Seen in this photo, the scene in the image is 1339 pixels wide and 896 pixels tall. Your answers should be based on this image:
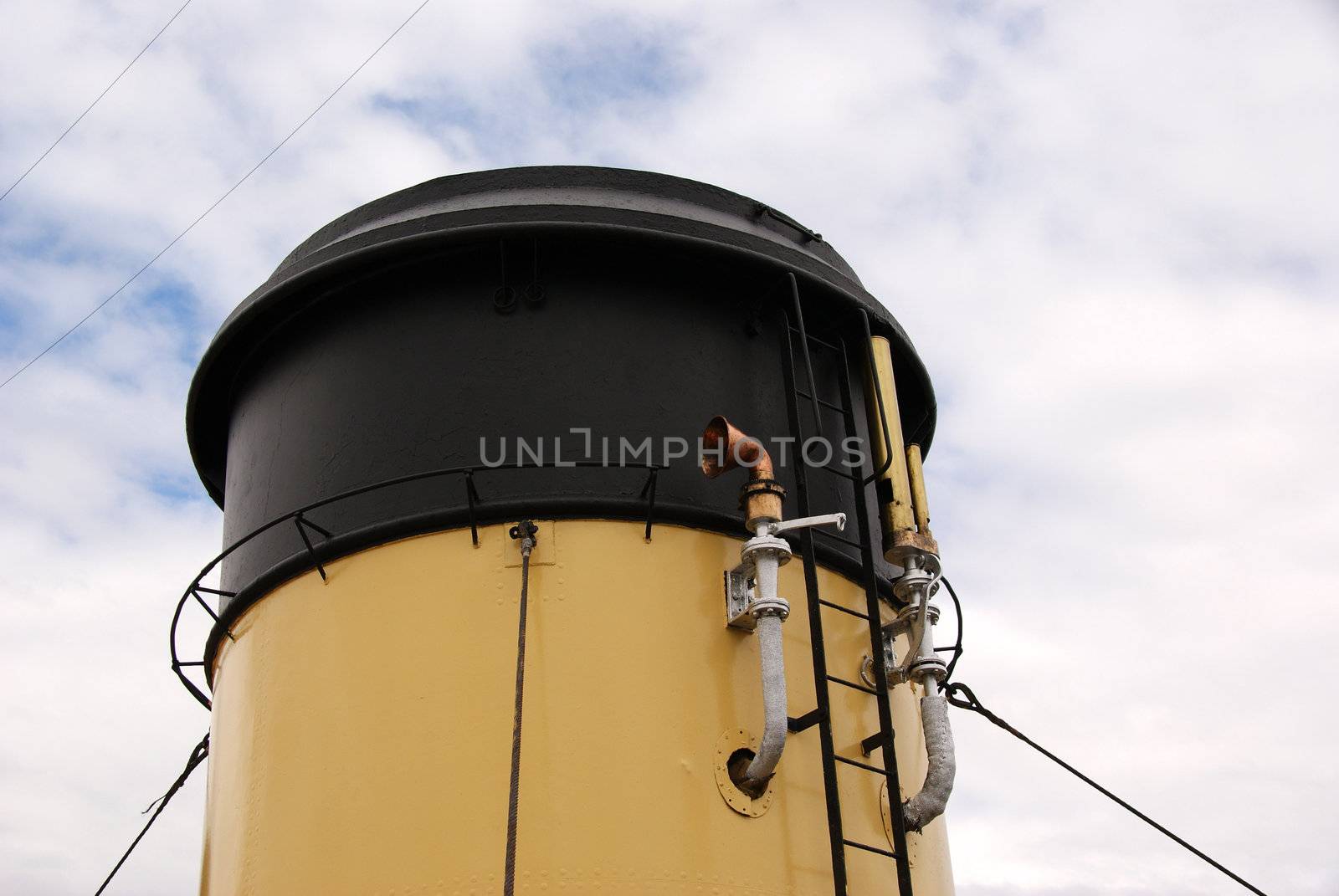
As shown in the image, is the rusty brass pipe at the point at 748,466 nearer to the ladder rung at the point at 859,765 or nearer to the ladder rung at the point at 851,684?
the ladder rung at the point at 851,684

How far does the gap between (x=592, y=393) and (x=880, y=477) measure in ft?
7.04

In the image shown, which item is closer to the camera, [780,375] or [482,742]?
[482,742]

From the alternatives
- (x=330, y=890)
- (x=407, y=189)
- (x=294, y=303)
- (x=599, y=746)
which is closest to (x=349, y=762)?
(x=330, y=890)

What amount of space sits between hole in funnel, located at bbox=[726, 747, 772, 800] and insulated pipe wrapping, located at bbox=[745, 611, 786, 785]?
0.03 metres

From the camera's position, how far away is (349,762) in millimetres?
7582

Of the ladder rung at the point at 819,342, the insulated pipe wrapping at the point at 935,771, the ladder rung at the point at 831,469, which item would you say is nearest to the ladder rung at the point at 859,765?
the insulated pipe wrapping at the point at 935,771

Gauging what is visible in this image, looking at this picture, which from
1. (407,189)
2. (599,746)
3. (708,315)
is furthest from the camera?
(407,189)

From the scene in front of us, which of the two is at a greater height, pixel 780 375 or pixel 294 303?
pixel 294 303

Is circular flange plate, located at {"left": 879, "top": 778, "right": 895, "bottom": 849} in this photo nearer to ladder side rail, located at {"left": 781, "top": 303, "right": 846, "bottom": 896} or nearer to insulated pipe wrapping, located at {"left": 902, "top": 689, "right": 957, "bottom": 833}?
insulated pipe wrapping, located at {"left": 902, "top": 689, "right": 957, "bottom": 833}

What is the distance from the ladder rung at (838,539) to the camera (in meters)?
8.58

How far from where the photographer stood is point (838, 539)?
8.74 meters

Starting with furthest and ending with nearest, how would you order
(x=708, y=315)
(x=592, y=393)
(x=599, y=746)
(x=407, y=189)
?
(x=407, y=189), (x=708, y=315), (x=592, y=393), (x=599, y=746)

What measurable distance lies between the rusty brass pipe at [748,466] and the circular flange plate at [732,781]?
122cm

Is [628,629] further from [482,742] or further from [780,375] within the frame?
[780,375]
